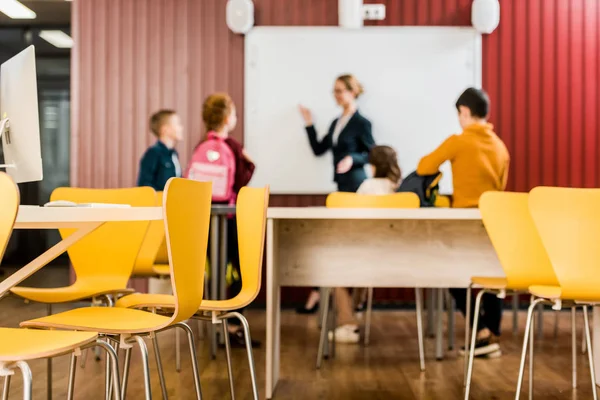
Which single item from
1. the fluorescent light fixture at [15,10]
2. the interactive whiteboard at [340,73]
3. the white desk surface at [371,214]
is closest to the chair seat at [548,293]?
the white desk surface at [371,214]

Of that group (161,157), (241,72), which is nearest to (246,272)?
(161,157)

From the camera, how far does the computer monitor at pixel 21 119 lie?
1878mm

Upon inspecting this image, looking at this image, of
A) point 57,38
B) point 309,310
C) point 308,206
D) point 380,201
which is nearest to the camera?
point 380,201

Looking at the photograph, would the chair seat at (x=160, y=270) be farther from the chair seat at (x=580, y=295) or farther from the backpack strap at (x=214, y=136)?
the chair seat at (x=580, y=295)

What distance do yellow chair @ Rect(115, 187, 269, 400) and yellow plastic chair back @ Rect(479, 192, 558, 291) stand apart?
3.25 feet

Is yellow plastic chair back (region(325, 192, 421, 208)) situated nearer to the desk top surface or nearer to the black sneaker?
the black sneaker

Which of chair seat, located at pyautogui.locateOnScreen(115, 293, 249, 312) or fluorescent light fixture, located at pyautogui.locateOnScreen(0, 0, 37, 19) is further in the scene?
fluorescent light fixture, located at pyautogui.locateOnScreen(0, 0, 37, 19)

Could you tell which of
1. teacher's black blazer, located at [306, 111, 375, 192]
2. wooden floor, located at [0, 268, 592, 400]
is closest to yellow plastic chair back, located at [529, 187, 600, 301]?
wooden floor, located at [0, 268, 592, 400]

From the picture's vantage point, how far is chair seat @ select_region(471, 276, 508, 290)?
2.90 metres

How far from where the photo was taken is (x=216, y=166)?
3.99m

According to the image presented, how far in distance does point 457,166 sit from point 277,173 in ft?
6.96

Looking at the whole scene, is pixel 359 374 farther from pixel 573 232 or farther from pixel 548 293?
pixel 573 232

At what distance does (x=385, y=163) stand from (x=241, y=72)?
6.77 feet

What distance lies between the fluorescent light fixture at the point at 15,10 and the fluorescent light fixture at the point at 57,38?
1.91 feet
